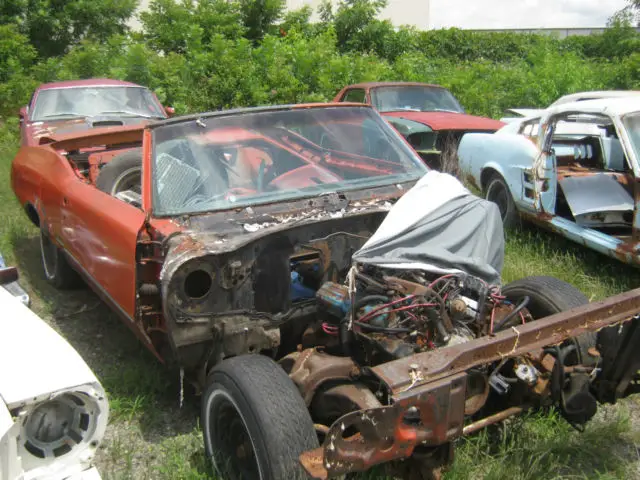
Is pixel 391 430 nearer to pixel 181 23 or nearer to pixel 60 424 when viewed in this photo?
pixel 60 424

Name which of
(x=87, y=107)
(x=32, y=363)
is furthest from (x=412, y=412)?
(x=87, y=107)

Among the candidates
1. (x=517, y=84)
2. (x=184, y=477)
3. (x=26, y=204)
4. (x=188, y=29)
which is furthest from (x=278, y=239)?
(x=188, y=29)

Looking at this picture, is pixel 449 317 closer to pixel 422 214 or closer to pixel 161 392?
pixel 422 214

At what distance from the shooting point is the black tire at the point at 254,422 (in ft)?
7.55

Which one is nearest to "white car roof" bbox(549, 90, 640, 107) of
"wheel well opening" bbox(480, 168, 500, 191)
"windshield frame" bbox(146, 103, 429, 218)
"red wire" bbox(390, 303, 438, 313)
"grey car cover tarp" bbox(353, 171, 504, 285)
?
"wheel well opening" bbox(480, 168, 500, 191)

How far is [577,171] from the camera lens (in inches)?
232

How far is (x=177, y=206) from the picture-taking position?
132 inches

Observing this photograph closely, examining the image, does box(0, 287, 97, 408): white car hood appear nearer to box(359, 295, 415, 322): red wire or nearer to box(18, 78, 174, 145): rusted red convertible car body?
box(359, 295, 415, 322): red wire

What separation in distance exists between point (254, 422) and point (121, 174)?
279cm

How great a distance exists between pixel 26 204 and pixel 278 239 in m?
3.56

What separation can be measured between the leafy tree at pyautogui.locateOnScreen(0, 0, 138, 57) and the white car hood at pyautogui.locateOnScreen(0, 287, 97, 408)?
1553 centimetres

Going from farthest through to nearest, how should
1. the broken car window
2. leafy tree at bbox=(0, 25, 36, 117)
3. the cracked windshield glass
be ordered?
leafy tree at bbox=(0, 25, 36, 117), the cracked windshield glass, the broken car window

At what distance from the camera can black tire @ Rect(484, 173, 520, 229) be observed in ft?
20.8

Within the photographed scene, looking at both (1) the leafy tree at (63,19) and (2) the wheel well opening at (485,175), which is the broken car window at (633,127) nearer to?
(2) the wheel well opening at (485,175)
